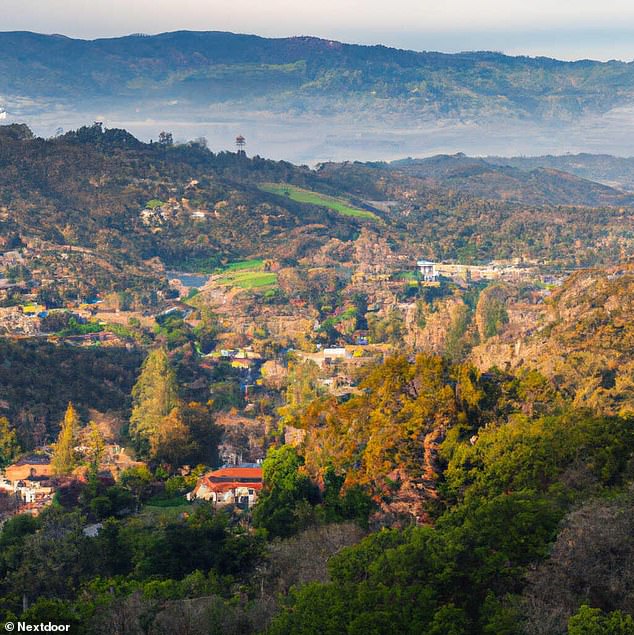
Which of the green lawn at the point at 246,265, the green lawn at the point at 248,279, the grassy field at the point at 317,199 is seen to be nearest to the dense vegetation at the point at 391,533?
the green lawn at the point at 248,279

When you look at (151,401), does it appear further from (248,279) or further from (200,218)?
(200,218)

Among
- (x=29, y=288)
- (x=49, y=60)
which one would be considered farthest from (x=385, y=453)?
(x=49, y=60)

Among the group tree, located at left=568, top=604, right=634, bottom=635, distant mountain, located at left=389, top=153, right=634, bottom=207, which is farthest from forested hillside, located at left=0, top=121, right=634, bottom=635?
distant mountain, located at left=389, top=153, right=634, bottom=207

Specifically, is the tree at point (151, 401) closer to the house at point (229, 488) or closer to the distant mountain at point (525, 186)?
the house at point (229, 488)

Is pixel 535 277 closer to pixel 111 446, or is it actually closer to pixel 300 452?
pixel 111 446

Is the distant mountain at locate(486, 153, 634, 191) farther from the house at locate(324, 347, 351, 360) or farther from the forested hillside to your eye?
the house at locate(324, 347, 351, 360)

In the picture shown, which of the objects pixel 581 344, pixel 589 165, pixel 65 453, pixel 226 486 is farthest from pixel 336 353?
pixel 589 165

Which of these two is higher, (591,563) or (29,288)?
(591,563)
